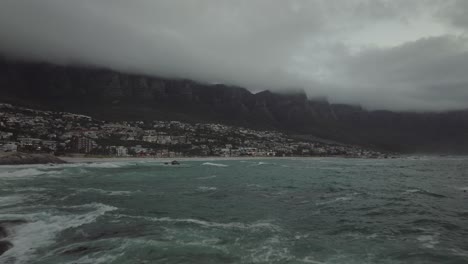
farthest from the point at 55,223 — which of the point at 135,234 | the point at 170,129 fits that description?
the point at 170,129

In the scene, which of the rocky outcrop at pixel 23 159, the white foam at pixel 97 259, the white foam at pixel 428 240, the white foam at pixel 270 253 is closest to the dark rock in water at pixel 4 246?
the white foam at pixel 97 259

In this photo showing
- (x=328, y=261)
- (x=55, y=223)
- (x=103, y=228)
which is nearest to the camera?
(x=328, y=261)

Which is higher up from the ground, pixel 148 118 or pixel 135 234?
pixel 148 118

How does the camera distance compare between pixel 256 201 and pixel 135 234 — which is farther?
pixel 256 201

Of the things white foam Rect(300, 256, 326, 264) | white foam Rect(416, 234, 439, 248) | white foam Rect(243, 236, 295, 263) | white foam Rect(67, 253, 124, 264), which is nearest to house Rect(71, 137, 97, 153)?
white foam Rect(67, 253, 124, 264)

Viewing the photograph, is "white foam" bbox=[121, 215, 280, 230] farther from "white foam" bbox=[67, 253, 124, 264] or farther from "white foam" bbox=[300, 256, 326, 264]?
"white foam" bbox=[67, 253, 124, 264]

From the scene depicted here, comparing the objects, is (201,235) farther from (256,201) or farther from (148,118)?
(148,118)

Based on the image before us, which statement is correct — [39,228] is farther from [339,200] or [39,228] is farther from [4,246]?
[339,200]
